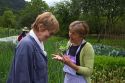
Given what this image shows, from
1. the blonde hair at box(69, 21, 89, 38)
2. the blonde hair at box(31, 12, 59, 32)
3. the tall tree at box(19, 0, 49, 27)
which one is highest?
the blonde hair at box(31, 12, 59, 32)

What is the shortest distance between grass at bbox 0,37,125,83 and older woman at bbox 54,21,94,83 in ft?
4.89

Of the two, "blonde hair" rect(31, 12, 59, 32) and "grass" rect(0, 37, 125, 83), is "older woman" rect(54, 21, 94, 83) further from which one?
"grass" rect(0, 37, 125, 83)

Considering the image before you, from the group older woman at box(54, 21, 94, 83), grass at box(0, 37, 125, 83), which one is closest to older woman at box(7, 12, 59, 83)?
older woman at box(54, 21, 94, 83)

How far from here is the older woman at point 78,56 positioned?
162 inches

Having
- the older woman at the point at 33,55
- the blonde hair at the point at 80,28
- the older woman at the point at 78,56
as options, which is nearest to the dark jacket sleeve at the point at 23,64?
the older woman at the point at 33,55

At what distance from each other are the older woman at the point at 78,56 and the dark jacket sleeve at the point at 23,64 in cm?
90

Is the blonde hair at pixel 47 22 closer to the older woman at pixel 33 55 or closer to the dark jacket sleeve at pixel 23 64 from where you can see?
the older woman at pixel 33 55

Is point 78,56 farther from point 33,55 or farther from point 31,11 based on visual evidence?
point 31,11

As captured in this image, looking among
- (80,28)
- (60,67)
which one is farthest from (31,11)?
(80,28)

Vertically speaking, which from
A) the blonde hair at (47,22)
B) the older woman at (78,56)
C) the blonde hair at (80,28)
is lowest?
the older woman at (78,56)

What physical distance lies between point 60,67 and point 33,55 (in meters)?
3.04

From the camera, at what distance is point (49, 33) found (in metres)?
3.22

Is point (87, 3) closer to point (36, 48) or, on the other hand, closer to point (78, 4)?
point (78, 4)

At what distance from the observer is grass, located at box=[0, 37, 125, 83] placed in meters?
5.77
